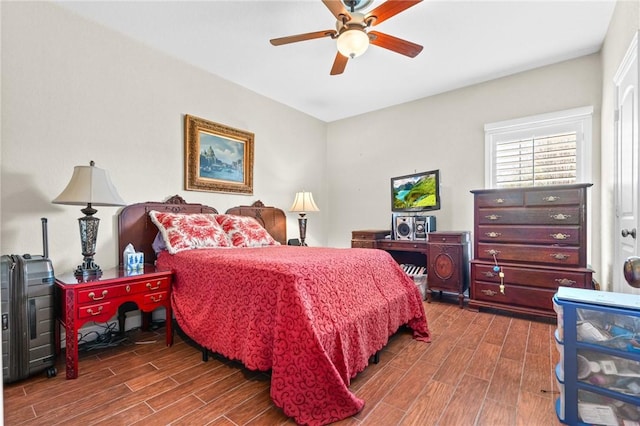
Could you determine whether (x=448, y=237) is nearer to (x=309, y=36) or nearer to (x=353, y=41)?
(x=353, y=41)

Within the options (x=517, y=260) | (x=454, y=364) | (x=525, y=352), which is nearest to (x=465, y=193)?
(x=517, y=260)

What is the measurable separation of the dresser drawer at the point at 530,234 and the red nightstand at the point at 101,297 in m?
3.05

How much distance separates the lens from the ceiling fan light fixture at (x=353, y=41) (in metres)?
2.19

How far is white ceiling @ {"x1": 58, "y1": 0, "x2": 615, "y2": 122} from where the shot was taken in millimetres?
2490

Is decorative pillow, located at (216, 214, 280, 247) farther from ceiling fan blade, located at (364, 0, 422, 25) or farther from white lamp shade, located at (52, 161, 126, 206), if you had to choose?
ceiling fan blade, located at (364, 0, 422, 25)

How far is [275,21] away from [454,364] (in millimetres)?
2992

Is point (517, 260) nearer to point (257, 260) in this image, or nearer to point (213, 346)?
point (257, 260)

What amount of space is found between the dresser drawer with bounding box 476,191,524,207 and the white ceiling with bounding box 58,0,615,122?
1.42 m

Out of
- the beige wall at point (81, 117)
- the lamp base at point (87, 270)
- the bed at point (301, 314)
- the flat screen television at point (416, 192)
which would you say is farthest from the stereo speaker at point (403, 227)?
the lamp base at point (87, 270)

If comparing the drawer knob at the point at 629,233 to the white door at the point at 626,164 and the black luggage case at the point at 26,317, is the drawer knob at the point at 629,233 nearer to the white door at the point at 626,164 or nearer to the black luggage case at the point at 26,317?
the white door at the point at 626,164

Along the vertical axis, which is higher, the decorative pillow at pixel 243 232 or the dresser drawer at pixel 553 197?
the dresser drawer at pixel 553 197

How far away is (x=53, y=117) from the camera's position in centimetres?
242

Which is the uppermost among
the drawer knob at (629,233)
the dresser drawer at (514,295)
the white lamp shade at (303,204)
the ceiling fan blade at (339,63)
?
the ceiling fan blade at (339,63)

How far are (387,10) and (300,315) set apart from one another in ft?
6.68
